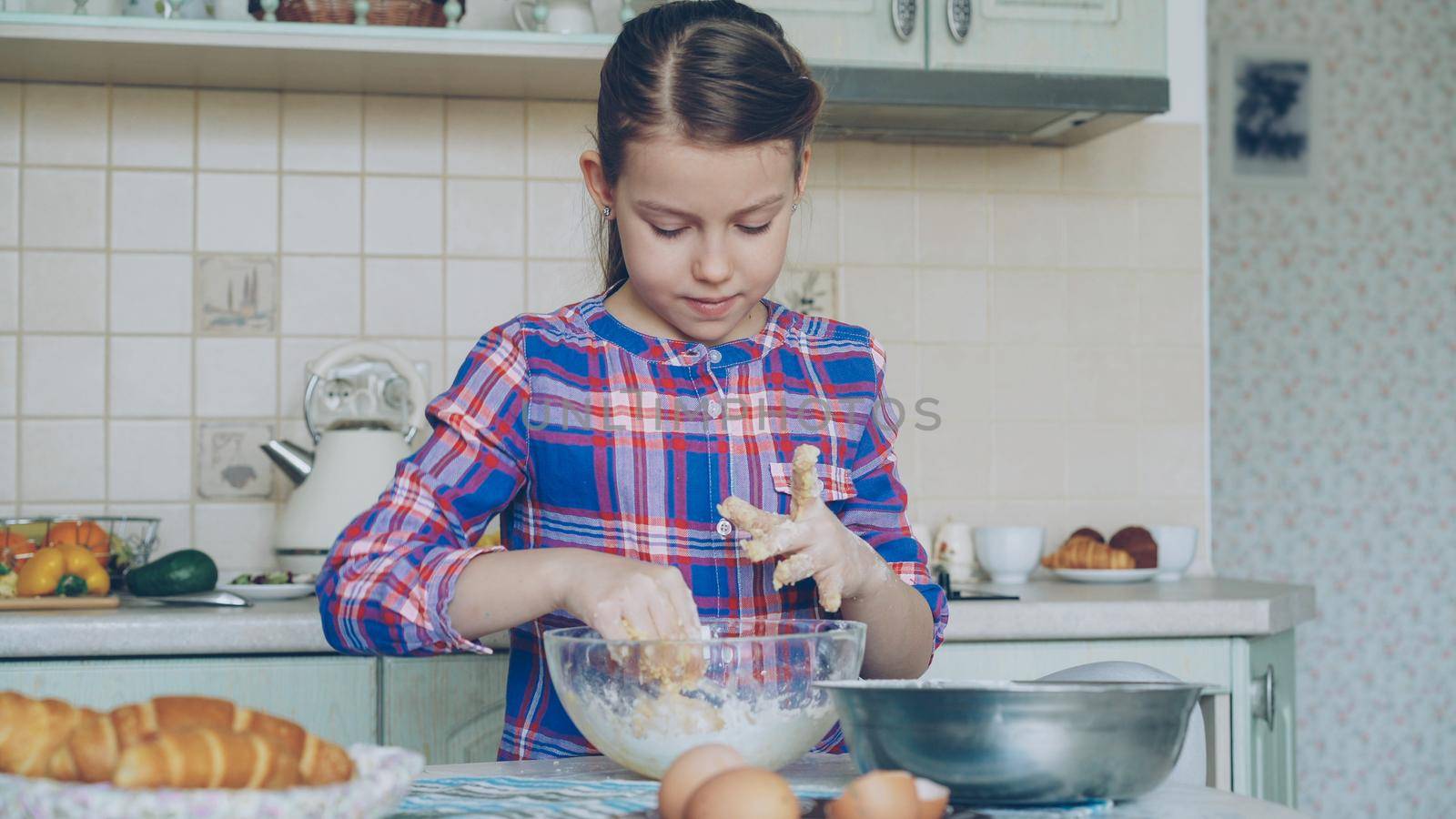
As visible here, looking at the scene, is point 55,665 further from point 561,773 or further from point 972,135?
point 972,135

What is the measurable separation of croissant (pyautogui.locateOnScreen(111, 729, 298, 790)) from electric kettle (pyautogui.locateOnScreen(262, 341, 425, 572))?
1.26m

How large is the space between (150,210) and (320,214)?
246 millimetres

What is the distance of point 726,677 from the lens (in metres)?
0.76

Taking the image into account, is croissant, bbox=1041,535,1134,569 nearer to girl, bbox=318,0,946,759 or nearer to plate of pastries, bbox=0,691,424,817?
girl, bbox=318,0,946,759

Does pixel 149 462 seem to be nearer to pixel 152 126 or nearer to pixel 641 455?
pixel 152 126

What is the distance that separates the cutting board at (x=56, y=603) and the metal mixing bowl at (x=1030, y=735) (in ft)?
4.19

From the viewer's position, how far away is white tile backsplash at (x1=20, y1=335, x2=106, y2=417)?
201 centimetres

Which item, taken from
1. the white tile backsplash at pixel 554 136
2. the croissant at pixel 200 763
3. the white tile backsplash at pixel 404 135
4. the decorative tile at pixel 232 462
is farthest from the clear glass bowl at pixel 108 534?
the croissant at pixel 200 763

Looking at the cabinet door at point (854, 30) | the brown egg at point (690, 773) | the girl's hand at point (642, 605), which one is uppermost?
the cabinet door at point (854, 30)

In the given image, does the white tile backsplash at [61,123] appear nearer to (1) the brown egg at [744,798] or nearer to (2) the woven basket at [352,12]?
(2) the woven basket at [352,12]

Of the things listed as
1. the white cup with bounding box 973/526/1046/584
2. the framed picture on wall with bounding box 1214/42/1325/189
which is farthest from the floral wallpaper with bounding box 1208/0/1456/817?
the white cup with bounding box 973/526/1046/584

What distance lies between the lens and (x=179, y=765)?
55 centimetres

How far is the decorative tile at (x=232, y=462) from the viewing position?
2.04m

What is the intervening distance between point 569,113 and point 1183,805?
165 cm
